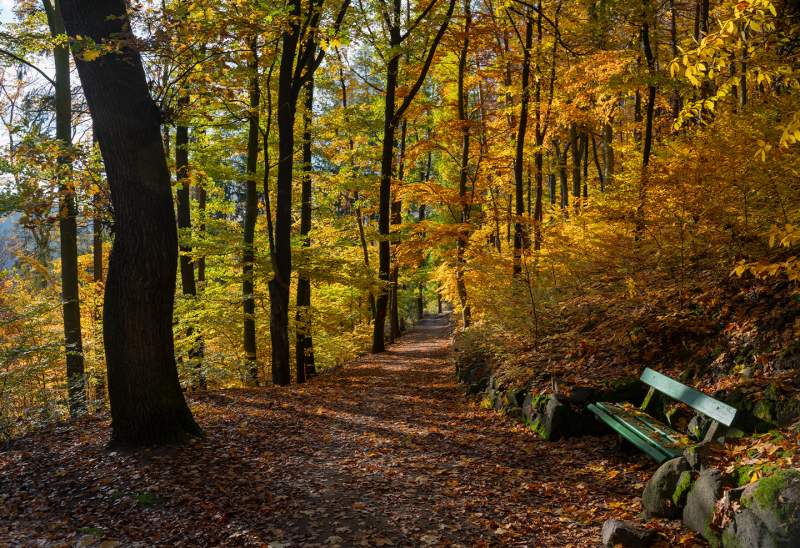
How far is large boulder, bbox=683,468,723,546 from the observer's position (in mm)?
3438

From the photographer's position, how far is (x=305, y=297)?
13289mm

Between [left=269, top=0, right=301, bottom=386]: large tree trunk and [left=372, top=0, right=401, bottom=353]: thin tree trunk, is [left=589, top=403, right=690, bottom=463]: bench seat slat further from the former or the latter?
[left=372, top=0, right=401, bottom=353]: thin tree trunk

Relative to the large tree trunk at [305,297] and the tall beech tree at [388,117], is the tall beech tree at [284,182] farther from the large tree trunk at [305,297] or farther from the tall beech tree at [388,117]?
the tall beech tree at [388,117]

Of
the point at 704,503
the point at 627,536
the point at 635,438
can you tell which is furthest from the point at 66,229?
the point at 704,503

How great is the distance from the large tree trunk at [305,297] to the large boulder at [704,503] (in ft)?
30.9

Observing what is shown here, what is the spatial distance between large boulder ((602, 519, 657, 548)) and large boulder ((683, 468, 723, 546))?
31 cm

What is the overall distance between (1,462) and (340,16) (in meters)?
9.61

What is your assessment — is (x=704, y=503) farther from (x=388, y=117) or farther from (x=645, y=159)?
(x=388, y=117)

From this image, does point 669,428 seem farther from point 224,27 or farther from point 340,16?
point 340,16

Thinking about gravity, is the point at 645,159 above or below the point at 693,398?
above

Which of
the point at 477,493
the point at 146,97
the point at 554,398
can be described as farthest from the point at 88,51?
the point at 554,398

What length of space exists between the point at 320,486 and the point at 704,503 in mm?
3329

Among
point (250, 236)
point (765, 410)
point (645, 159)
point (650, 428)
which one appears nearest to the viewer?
point (765, 410)

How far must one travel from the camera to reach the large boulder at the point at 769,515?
2836 millimetres
